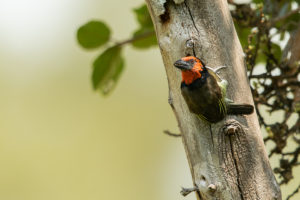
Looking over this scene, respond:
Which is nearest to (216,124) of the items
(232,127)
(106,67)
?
(232,127)

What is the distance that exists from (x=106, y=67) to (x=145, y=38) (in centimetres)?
33

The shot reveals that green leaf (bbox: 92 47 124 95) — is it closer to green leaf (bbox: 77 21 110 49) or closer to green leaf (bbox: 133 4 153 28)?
green leaf (bbox: 77 21 110 49)

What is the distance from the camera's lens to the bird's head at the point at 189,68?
82.7 inches

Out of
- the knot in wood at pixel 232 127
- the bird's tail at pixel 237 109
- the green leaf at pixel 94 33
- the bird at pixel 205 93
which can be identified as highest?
the green leaf at pixel 94 33

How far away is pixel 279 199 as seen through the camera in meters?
2.07

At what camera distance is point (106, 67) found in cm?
312

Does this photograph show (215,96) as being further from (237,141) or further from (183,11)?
(183,11)

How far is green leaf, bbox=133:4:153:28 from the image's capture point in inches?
121

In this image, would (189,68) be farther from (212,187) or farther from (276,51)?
(276,51)

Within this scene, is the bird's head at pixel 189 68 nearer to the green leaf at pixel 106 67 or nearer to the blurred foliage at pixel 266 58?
the blurred foliage at pixel 266 58

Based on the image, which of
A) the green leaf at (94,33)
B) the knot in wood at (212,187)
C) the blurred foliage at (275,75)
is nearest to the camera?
the knot in wood at (212,187)

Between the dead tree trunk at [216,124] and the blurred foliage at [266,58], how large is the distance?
1.24 ft

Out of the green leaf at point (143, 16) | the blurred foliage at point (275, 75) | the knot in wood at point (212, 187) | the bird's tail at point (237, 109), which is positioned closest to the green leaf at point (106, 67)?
the green leaf at point (143, 16)

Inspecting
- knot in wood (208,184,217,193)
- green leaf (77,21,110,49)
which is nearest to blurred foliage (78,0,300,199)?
green leaf (77,21,110,49)
